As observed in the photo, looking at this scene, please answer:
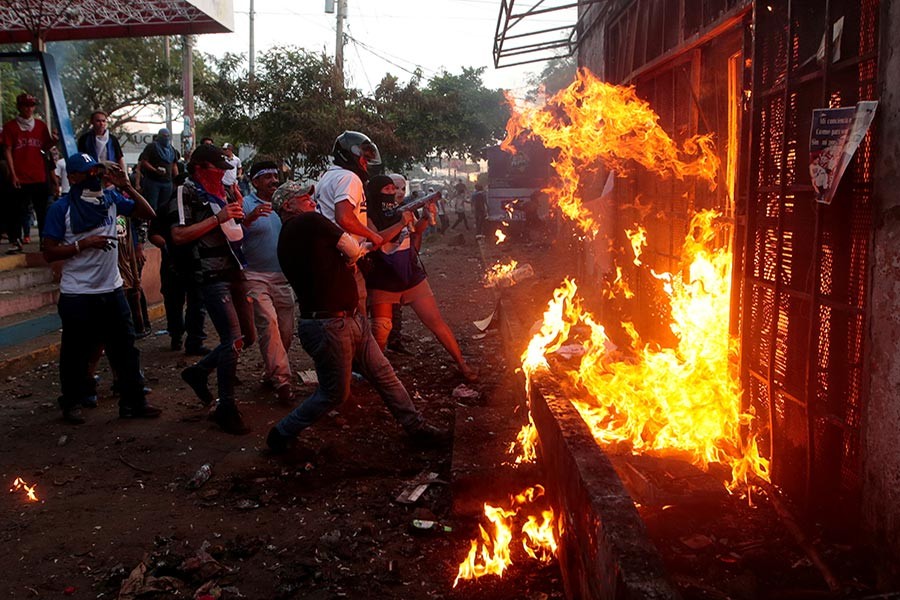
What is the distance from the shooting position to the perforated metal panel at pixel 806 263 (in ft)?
10.8

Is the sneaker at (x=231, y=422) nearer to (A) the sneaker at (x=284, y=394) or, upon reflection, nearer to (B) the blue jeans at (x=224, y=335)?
(B) the blue jeans at (x=224, y=335)

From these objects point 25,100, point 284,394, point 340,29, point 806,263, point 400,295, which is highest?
point 340,29

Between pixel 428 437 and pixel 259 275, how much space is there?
2.38m

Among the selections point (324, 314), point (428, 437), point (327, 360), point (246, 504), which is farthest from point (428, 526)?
point (324, 314)

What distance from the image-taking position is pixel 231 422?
5.62 m

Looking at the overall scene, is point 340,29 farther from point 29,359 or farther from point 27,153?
point 29,359

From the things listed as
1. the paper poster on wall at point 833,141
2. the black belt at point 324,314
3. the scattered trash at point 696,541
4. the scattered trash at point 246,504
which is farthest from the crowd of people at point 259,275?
the paper poster on wall at point 833,141

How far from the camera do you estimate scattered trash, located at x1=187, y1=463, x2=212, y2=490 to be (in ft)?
15.5

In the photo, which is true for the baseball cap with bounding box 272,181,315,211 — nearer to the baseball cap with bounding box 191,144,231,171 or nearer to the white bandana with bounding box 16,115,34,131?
the baseball cap with bounding box 191,144,231,171

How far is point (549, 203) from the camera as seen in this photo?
2167 cm

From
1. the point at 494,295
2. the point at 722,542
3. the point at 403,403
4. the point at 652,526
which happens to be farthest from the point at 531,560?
the point at 494,295

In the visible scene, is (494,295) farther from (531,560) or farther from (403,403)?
(531,560)

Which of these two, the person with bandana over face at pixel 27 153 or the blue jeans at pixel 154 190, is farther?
the blue jeans at pixel 154 190

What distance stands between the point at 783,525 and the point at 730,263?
2.07m
